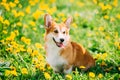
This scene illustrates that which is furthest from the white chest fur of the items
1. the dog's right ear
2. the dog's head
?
the dog's right ear

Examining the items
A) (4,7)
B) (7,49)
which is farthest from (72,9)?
(7,49)

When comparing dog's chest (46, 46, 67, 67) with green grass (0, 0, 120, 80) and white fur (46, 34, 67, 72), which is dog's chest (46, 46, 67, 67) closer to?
white fur (46, 34, 67, 72)

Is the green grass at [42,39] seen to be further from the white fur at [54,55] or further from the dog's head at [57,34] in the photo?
the dog's head at [57,34]

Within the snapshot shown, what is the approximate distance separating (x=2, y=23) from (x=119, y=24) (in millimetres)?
2709

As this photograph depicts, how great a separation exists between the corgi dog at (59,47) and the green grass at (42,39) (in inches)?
5.7

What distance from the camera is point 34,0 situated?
29.3 feet

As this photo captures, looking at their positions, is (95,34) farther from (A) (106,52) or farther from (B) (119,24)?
(A) (106,52)

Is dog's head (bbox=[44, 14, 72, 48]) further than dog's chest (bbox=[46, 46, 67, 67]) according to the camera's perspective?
No

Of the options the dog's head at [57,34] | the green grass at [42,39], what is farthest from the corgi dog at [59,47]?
the green grass at [42,39]

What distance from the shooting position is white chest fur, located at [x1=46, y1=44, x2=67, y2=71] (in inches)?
241

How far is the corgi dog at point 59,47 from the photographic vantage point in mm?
5996

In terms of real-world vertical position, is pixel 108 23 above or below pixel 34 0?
below

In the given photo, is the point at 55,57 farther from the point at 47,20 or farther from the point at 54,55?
the point at 47,20

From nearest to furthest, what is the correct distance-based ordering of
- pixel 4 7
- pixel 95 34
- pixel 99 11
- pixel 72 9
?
pixel 4 7
pixel 95 34
pixel 99 11
pixel 72 9
